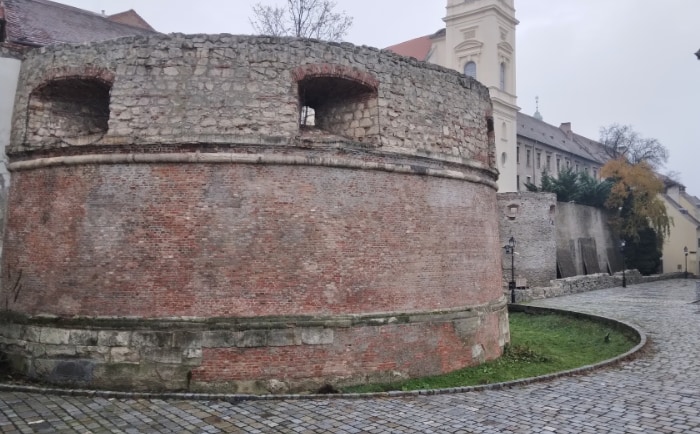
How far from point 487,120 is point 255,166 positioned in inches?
223

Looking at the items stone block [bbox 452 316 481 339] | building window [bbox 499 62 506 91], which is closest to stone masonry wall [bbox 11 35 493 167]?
stone block [bbox 452 316 481 339]

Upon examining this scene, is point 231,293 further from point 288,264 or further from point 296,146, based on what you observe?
point 296,146

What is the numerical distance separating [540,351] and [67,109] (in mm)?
11143

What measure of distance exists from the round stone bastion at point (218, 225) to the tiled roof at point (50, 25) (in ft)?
9.61

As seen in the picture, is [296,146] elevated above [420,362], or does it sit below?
above

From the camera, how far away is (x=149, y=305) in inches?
361

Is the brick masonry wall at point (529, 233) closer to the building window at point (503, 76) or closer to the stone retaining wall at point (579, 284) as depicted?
the stone retaining wall at point (579, 284)

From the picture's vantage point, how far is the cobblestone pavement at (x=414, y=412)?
736cm

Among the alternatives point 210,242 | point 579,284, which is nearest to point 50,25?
point 210,242

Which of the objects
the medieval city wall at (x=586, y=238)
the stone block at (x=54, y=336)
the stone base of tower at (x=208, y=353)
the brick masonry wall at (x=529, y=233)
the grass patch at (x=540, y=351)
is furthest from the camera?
the medieval city wall at (x=586, y=238)

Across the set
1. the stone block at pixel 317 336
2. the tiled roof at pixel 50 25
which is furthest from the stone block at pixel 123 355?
the tiled roof at pixel 50 25

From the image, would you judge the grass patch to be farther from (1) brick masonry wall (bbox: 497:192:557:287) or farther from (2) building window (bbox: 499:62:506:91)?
(2) building window (bbox: 499:62:506:91)

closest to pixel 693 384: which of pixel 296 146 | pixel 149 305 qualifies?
pixel 296 146

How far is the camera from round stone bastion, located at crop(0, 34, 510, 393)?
29.9ft
